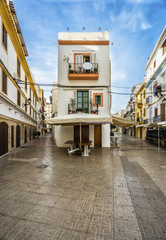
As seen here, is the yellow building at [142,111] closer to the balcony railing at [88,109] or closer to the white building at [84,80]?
the white building at [84,80]

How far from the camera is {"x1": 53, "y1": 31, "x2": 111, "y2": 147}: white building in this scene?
40.8ft

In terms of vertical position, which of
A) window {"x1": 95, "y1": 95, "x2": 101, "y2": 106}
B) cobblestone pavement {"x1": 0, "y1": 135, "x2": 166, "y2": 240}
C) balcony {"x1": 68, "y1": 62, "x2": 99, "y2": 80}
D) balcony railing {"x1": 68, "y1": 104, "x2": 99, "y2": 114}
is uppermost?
balcony {"x1": 68, "y1": 62, "x2": 99, "y2": 80}

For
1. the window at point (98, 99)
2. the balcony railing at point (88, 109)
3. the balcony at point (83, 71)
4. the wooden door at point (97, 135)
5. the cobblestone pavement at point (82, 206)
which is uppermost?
the balcony at point (83, 71)

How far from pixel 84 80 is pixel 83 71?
0.85 meters

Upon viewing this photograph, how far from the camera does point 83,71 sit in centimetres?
1276

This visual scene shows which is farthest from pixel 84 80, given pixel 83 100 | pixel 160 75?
pixel 160 75

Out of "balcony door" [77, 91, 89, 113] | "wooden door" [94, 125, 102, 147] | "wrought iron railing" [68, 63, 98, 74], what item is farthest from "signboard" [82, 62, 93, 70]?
"wooden door" [94, 125, 102, 147]

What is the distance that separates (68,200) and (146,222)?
168 centimetres

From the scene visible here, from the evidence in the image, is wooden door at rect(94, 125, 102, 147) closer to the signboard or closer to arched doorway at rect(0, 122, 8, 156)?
the signboard

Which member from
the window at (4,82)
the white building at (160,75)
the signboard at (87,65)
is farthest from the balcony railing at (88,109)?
the white building at (160,75)

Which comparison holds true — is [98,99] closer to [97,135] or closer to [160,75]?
[97,135]

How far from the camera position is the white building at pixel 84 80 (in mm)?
12438

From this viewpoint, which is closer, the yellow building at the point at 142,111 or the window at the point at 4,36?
the window at the point at 4,36

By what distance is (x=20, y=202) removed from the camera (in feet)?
10.1
